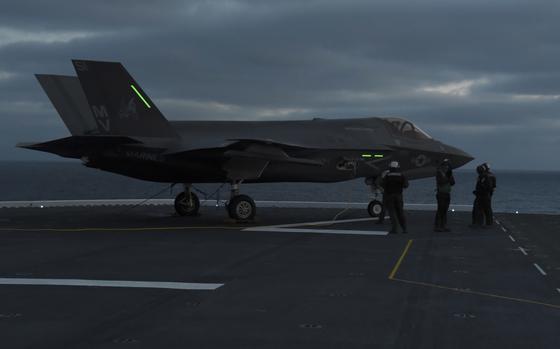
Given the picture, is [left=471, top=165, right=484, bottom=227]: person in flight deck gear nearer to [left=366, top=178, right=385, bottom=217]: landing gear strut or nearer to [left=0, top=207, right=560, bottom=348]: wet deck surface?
[left=0, top=207, right=560, bottom=348]: wet deck surface

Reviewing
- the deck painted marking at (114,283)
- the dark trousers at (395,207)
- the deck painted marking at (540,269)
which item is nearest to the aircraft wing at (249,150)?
the dark trousers at (395,207)

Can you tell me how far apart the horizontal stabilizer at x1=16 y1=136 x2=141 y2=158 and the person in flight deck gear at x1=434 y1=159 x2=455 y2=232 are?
913cm

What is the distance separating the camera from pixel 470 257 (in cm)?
1284

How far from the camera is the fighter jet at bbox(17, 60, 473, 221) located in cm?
1830

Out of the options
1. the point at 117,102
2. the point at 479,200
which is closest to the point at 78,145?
the point at 117,102

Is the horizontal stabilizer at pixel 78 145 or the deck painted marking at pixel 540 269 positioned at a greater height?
the horizontal stabilizer at pixel 78 145

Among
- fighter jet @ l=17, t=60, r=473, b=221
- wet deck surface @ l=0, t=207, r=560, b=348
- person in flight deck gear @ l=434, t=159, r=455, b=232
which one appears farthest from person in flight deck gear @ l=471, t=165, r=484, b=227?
fighter jet @ l=17, t=60, r=473, b=221

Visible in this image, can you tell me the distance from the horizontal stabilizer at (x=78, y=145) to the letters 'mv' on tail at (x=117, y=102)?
1.69 feet

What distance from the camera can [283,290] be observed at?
9.00 meters

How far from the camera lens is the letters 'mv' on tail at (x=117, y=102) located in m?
18.0

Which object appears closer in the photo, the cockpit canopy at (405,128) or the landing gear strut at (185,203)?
the cockpit canopy at (405,128)

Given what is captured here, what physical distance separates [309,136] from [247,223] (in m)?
3.73

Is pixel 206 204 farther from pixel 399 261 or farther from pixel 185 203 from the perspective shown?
pixel 399 261

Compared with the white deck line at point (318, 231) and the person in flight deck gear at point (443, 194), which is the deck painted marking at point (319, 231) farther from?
the person in flight deck gear at point (443, 194)
